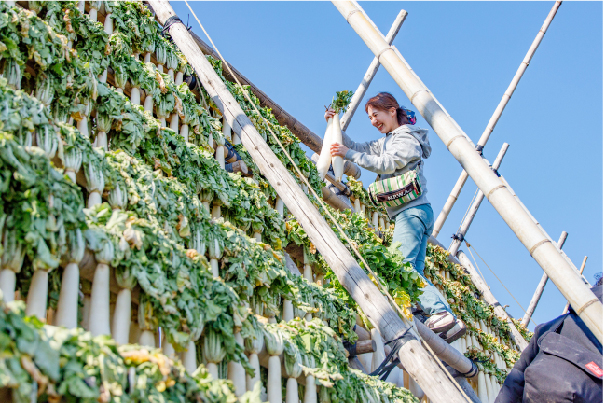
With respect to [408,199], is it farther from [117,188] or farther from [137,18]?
[117,188]

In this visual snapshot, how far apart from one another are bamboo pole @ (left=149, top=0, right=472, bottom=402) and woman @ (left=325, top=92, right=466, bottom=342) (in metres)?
0.93

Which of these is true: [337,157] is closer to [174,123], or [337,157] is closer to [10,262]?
[174,123]

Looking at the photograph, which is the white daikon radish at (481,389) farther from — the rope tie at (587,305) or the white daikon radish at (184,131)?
the white daikon radish at (184,131)

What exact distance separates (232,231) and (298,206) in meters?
0.69

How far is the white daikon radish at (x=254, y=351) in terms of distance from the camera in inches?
82.0

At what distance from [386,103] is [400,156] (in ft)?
1.56

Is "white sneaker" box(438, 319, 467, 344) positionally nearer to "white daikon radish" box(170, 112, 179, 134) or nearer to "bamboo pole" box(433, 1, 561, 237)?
"white daikon radish" box(170, 112, 179, 134)

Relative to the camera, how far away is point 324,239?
10.0 ft

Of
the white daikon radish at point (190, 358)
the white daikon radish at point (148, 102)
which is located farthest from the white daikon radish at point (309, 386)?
the white daikon radish at point (148, 102)

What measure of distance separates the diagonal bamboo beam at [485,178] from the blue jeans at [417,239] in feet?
4.21

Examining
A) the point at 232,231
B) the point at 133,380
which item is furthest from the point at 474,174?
the point at 133,380

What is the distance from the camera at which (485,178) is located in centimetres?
260

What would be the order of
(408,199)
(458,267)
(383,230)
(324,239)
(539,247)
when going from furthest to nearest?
(458,267) → (383,230) → (408,199) → (324,239) → (539,247)

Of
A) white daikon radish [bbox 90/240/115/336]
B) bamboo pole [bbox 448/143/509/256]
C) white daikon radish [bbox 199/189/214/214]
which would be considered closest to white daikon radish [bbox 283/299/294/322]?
white daikon radish [bbox 199/189/214/214]
